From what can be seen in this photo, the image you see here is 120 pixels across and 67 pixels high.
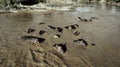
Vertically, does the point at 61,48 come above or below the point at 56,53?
above

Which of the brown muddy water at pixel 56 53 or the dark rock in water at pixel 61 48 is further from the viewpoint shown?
the dark rock in water at pixel 61 48

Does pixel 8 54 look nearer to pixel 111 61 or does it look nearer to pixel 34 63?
pixel 34 63

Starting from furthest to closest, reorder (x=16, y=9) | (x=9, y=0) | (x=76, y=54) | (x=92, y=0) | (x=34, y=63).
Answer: (x=92, y=0) < (x=9, y=0) < (x=16, y=9) < (x=76, y=54) < (x=34, y=63)

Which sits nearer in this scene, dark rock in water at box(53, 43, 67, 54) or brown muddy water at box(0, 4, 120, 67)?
brown muddy water at box(0, 4, 120, 67)

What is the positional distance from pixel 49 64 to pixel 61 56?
1354 millimetres

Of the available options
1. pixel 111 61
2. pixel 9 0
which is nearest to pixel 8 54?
pixel 111 61

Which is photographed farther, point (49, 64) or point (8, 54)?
point (8, 54)

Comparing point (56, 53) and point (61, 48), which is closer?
point (56, 53)

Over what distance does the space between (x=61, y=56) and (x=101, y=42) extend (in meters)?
4.29

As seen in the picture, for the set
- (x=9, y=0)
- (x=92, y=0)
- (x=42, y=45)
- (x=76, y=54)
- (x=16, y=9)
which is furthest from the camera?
(x=92, y=0)

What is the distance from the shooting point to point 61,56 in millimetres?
11500

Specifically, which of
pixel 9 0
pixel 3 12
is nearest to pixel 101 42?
pixel 3 12

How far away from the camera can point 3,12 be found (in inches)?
1040

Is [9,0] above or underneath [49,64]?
above
